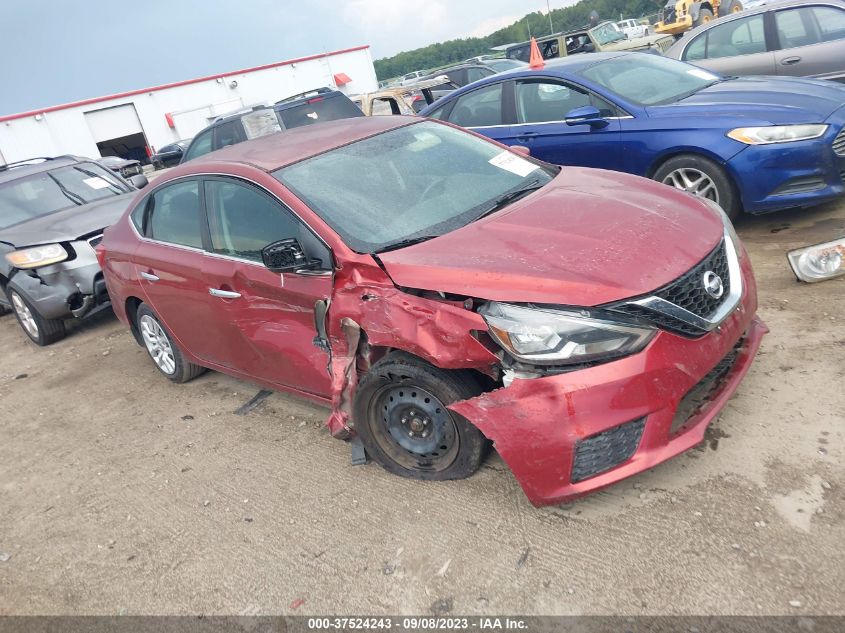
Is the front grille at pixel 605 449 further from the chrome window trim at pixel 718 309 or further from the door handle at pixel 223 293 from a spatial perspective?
the door handle at pixel 223 293

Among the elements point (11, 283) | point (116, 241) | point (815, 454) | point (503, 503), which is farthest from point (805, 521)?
point (11, 283)

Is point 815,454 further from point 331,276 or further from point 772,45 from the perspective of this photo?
point 772,45

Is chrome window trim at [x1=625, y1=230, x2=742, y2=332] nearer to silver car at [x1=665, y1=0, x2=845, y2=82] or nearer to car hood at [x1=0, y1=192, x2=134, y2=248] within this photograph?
car hood at [x1=0, y1=192, x2=134, y2=248]

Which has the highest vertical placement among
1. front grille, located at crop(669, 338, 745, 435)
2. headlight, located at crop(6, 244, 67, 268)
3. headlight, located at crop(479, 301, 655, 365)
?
headlight, located at crop(6, 244, 67, 268)

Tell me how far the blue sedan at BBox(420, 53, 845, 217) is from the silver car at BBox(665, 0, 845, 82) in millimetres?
2051

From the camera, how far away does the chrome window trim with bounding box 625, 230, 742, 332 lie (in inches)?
101

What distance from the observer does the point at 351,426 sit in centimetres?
338

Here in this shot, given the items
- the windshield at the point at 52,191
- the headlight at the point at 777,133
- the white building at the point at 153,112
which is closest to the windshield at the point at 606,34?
the headlight at the point at 777,133

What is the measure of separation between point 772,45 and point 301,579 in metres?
8.08

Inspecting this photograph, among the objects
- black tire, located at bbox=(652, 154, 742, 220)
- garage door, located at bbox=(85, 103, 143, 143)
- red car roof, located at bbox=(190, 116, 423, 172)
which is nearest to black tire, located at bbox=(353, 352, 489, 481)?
red car roof, located at bbox=(190, 116, 423, 172)

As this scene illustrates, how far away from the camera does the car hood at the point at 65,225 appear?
20.7ft

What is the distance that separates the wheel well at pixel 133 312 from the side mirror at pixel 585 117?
12.2 ft

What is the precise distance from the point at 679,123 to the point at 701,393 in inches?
129

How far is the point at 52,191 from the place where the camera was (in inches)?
289
